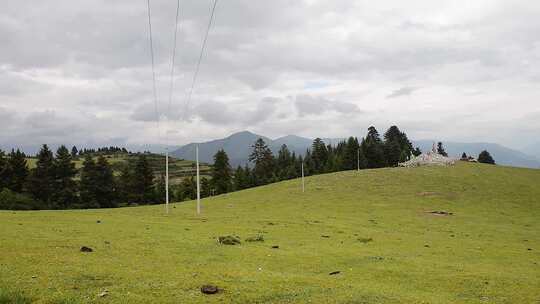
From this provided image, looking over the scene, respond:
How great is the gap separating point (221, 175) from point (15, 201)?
53.9 m

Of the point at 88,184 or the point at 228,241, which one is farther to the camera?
the point at 88,184

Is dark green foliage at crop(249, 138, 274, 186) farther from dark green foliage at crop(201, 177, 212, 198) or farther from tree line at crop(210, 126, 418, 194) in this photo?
dark green foliage at crop(201, 177, 212, 198)

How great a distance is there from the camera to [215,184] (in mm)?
128250

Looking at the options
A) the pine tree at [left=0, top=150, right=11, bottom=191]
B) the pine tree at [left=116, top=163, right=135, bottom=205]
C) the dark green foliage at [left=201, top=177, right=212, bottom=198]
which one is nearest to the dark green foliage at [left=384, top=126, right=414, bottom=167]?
the dark green foliage at [left=201, top=177, right=212, bottom=198]

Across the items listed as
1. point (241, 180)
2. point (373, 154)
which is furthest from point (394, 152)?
point (241, 180)

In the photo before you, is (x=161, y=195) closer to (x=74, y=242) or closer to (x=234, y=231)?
(x=234, y=231)

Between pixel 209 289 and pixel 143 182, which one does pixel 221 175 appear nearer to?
pixel 143 182

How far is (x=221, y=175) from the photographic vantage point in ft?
421

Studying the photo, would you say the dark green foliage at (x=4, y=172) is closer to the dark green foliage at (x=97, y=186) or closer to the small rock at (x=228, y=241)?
the dark green foliage at (x=97, y=186)

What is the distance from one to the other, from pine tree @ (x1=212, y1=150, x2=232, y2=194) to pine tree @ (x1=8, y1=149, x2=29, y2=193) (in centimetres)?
4939

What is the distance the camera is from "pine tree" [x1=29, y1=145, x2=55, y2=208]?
104750mm

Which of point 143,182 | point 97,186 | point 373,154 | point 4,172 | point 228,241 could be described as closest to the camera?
point 228,241

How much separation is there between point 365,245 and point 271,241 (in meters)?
6.54

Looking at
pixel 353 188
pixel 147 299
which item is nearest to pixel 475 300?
pixel 147 299
